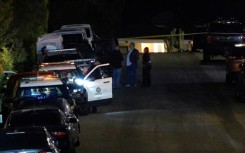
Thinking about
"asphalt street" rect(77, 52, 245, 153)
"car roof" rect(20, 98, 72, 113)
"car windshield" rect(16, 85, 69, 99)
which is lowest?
"asphalt street" rect(77, 52, 245, 153)

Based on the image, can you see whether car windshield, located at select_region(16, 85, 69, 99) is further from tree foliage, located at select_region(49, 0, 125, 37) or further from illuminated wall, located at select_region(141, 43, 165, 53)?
illuminated wall, located at select_region(141, 43, 165, 53)

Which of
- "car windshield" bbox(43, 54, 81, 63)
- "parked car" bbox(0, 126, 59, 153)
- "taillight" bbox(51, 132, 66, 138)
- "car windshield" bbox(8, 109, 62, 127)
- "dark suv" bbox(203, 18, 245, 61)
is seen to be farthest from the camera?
"dark suv" bbox(203, 18, 245, 61)

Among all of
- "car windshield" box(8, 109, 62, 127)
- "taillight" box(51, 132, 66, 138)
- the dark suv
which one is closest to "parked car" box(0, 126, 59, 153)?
"taillight" box(51, 132, 66, 138)

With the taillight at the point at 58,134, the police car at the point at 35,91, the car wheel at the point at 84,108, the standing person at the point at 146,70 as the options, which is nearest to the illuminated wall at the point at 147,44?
the standing person at the point at 146,70

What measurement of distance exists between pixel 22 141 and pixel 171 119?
10595 mm

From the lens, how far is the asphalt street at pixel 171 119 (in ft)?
54.3

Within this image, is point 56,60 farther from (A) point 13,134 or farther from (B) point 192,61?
(A) point 13,134

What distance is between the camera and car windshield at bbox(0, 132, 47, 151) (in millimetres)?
10258

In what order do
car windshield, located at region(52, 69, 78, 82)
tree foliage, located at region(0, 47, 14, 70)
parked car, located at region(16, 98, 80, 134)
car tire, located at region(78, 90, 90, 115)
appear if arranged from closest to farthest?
parked car, located at region(16, 98, 80, 134), car tire, located at region(78, 90, 90, 115), car windshield, located at region(52, 69, 78, 82), tree foliage, located at region(0, 47, 14, 70)

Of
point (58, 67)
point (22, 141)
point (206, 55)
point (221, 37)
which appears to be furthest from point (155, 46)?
point (22, 141)

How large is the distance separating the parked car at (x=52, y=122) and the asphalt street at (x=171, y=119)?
211 centimetres

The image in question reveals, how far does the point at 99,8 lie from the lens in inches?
1898

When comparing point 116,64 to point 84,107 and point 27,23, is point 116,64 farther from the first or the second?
point 84,107

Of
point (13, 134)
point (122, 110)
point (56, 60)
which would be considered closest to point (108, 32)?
point (56, 60)
